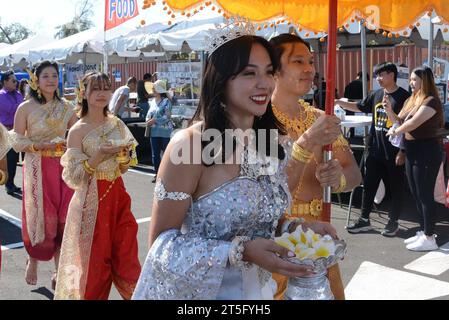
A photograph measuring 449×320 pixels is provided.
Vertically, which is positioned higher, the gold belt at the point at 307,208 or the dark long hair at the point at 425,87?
the dark long hair at the point at 425,87

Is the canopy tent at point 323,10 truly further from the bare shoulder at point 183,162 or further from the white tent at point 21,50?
the white tent at point 21,50

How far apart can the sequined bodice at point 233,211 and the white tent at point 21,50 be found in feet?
61.5

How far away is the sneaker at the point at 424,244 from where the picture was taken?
5739 mm

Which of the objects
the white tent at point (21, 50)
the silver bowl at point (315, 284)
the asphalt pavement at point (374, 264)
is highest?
the white tent at point (21, 50)

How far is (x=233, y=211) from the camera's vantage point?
1.91 meters

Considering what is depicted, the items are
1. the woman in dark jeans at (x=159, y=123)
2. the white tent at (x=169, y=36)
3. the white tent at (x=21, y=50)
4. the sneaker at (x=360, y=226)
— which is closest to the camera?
the sneaker at (x=360, y=226)

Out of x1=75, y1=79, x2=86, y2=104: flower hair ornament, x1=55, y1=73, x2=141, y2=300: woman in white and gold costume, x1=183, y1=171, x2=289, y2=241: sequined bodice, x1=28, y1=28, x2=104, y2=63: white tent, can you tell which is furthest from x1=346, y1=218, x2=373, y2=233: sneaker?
x1=28, y1=28, x2=104, y2=63: white tent

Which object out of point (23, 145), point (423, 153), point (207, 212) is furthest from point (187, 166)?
point (423, 153)

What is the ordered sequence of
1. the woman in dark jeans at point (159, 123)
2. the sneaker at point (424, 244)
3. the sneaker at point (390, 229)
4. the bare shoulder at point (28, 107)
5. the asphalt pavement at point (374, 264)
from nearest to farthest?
the asphalt pavement at point (374, 264)
the bare shoulder at point (28, 107)
the sneaker at point (424, 244)
the sneaker at point (390, 229)
the woman in dark jeans at point (159, 123)

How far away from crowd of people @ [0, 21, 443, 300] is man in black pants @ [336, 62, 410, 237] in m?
0.30

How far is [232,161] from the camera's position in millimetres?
2020

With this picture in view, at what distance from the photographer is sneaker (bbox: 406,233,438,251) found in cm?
574

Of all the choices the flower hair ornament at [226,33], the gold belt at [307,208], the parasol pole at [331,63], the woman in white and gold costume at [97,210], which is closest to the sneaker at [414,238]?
the woman in white and gold costume at [97,210]
